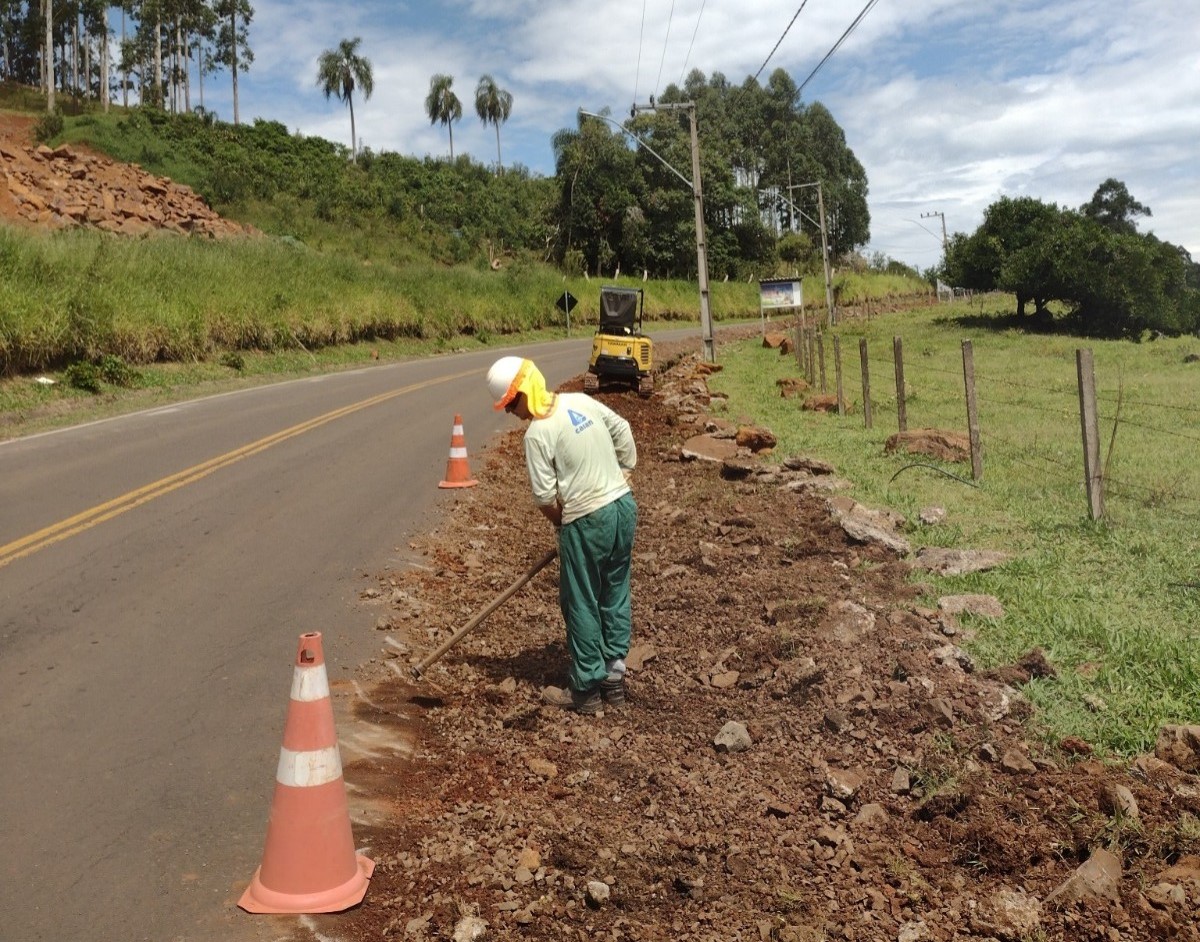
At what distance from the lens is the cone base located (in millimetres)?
3523

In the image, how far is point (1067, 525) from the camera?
797 cm

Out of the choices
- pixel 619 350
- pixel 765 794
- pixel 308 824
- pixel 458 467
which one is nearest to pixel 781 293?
pixel 619 350

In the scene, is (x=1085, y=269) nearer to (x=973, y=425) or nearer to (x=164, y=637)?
(x=973, y=425)

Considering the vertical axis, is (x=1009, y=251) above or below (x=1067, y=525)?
above

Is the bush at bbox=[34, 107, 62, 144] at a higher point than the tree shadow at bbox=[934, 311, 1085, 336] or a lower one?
higher

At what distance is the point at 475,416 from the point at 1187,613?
12.6 meters

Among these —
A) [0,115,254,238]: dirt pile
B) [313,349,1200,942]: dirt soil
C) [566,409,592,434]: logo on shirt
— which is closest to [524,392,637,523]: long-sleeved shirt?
[566,409,592,434]: logo on shirt

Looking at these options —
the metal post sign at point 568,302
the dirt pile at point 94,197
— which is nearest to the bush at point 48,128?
the dirt pile at point 94,197

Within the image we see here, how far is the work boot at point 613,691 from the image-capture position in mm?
5500

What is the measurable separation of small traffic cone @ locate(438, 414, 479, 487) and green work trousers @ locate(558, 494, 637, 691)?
18.8ft

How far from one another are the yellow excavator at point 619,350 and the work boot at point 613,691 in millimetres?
16543

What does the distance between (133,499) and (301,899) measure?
7.13 meters

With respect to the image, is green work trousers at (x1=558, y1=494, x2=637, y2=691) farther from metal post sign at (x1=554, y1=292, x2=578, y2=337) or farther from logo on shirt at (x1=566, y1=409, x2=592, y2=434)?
metal post sign at (x1=554, y1=292, x2=578, y2=337)

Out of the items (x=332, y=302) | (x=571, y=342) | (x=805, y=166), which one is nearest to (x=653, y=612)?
(x=332, y=302)
